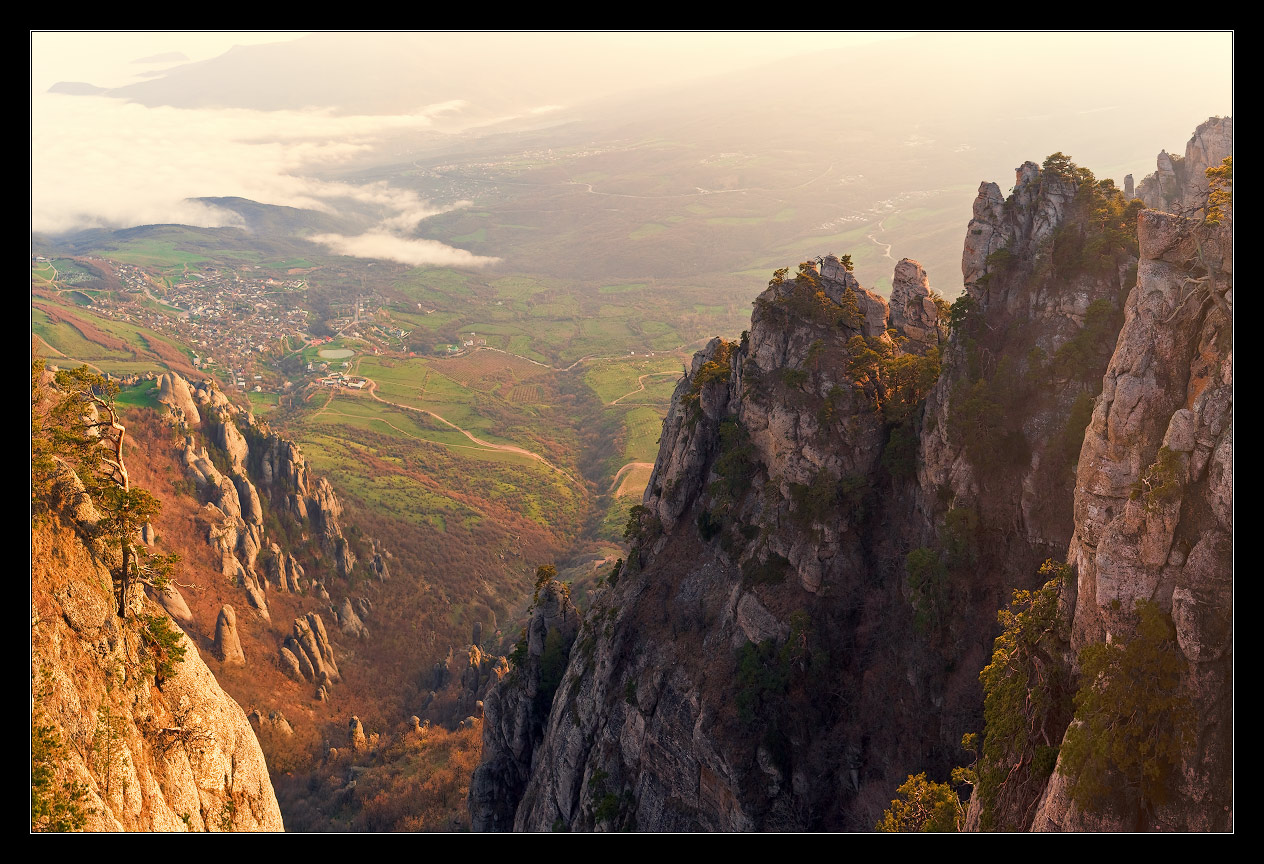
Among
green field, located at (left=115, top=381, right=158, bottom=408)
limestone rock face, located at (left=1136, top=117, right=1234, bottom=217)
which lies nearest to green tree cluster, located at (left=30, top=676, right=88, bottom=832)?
limestone rock face, located at (left=1136, top=117, right=1234, bottom=217)

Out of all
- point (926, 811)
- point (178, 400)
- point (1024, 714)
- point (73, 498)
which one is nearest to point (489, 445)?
point (178, 400)

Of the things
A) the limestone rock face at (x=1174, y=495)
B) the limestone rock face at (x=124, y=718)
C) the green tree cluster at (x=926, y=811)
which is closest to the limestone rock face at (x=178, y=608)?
the limestone rock face at (x=124, y=718)

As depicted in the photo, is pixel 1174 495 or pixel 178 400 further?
pixel 178 400

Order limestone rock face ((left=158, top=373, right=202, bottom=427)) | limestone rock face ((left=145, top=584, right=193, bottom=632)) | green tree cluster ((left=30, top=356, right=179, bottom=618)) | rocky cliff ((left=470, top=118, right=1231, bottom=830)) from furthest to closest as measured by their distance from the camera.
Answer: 1. limestone rock face ((left=158, top=373, right=202, bottom=427))
2. limestone rock face ((left=145, top=584, right=193, bottom=632))
3. rocky cliff ((left=470, top=118, right=1231, bottom=830))
4. green tree cluster ((left=30, top=356, right=179, bottom=618))

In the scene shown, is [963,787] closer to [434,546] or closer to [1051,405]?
[1051,405]

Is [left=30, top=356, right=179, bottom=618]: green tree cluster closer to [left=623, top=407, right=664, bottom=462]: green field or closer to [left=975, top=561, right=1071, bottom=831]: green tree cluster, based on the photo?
[left=975, top=561, right=1071, bottom=831]: green tree cluster

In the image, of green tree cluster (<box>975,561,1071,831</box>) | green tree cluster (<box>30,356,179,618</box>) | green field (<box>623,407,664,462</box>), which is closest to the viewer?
green tree cluster (<box>975,561,1071,831</box>)

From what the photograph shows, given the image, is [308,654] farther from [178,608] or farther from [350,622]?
[178,608]
